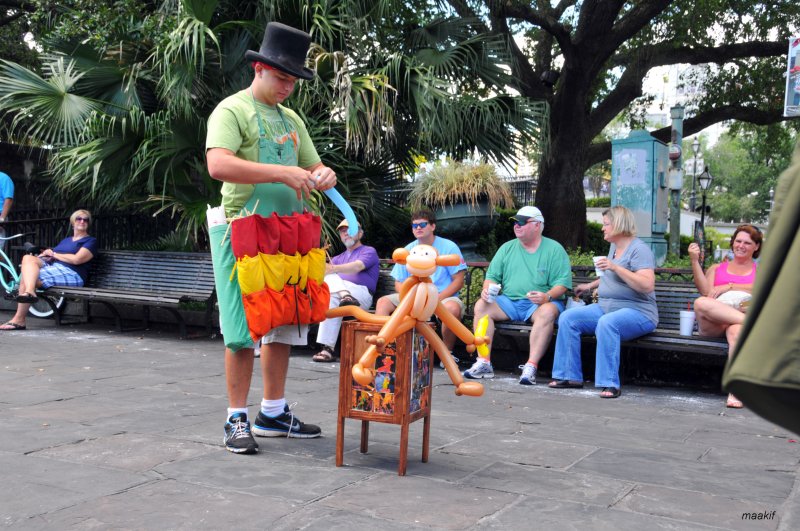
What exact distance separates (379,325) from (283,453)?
0.84 metres

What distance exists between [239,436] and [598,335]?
131 inches

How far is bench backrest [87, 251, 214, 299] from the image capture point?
30.3 ft

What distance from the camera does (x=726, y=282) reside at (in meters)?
6.45

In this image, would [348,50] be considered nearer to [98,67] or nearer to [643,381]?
[98,67]

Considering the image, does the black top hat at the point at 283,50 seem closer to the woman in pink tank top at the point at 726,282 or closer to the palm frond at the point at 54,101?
the woman in pink tank top at the point at 726,282

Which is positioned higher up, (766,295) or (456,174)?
(456,174)

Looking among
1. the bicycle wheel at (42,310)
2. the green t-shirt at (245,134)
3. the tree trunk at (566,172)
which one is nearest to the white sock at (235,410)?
the green t-shirt at (245,134)

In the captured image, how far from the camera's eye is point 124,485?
342cm

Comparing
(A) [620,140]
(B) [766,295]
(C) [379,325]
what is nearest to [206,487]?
(C) [379,325]

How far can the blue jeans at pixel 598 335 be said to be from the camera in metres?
6.28

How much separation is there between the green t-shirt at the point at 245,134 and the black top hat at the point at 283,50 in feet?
0.71

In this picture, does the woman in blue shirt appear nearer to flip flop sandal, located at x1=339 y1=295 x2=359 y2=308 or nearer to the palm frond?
the palm frond

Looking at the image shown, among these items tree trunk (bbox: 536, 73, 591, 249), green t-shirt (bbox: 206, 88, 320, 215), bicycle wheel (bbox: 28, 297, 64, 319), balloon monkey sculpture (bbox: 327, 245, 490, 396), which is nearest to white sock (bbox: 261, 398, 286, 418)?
balloon monkey sculpture (bbox: 327, 245, 490, 396)

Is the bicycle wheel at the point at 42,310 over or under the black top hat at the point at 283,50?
under
